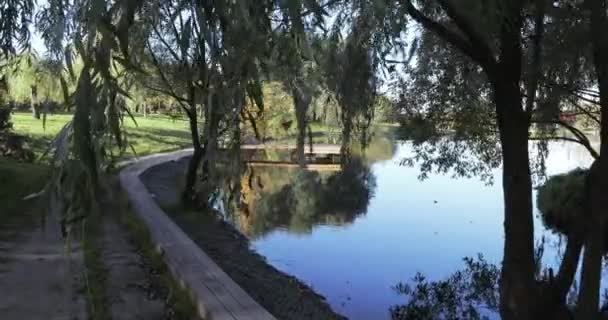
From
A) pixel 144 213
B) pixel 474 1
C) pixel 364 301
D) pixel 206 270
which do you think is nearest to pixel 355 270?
pixel 364 301

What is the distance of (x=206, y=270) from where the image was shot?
18.8 ft

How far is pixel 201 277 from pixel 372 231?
8.47 m

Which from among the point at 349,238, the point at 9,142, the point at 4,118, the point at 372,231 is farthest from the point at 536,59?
the point at 9,142

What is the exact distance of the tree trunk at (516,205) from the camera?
18.9 feet

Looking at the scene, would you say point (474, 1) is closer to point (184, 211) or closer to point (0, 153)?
point (184, 211)

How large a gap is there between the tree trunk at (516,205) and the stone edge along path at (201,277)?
2491mm

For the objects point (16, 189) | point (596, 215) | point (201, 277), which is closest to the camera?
point (201, 277)

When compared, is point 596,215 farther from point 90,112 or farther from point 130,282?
point 90,112

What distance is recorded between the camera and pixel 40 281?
5906 mm

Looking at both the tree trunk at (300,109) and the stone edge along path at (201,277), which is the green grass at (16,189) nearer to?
the stone edge along path at (201,277)

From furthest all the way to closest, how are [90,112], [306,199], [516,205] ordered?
[306,199] < [516,205] < [90,112]

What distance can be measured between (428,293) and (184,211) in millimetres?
5681

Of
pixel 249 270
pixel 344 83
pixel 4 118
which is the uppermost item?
pixel 344 83

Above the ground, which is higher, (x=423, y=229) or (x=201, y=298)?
(x=201, y=298)
